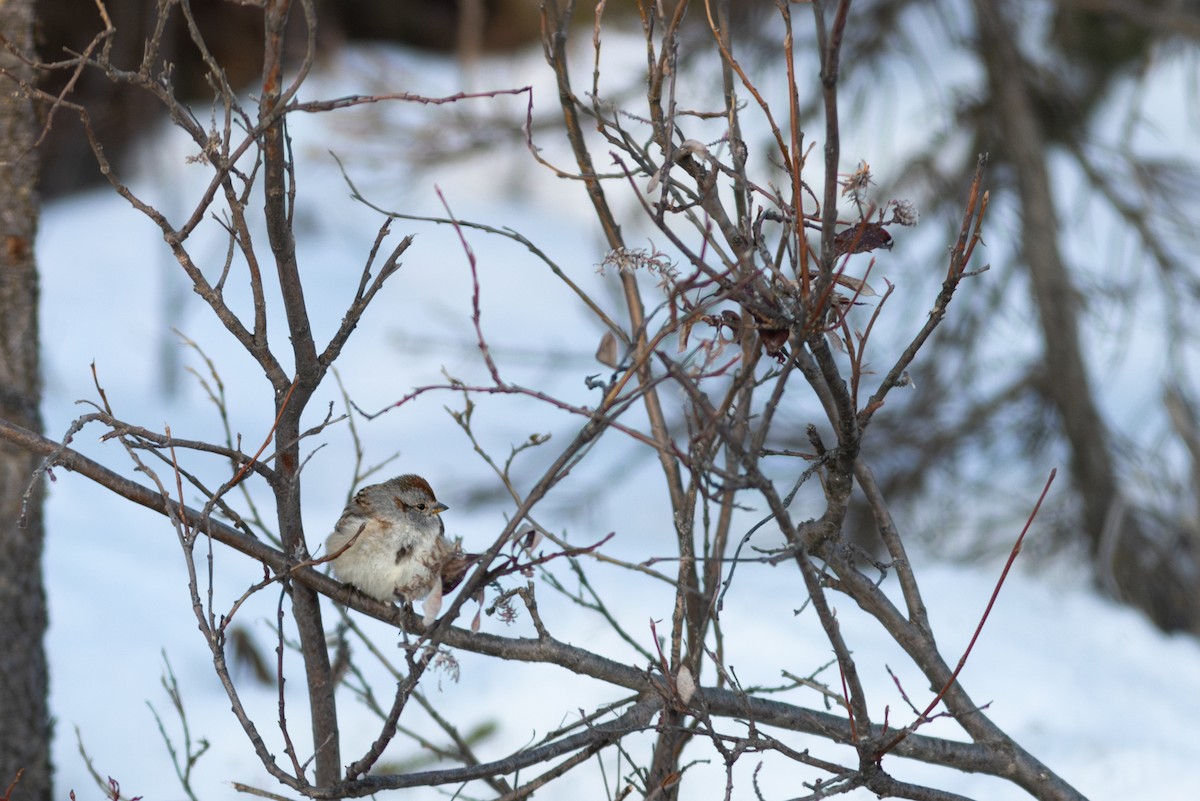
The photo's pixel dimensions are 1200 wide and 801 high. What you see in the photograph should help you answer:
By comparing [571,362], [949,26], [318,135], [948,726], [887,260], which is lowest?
[948,726]

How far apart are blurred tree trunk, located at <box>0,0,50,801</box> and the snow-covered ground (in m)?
0.35

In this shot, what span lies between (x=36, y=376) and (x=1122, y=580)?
4.99 metres

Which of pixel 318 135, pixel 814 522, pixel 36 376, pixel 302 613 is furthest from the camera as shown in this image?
pixel 318 135

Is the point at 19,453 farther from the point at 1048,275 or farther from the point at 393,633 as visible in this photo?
the point at 1048,275

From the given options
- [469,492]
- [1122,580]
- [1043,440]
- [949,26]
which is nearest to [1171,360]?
[1043,440]

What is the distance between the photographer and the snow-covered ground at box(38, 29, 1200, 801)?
3.59m

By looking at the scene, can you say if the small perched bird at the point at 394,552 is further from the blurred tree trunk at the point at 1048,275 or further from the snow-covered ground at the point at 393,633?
the blurred tree trunk at the point at 1048,275

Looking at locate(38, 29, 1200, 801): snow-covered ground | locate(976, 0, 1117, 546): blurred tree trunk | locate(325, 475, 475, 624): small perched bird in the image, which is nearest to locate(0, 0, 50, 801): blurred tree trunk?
locate(38, 29, 1200, 801): snow-covered ground

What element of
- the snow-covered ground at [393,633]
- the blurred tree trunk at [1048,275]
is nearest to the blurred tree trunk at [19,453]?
the snow-covered ground at [393,633]

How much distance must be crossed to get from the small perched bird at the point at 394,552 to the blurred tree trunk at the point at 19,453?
957 mm

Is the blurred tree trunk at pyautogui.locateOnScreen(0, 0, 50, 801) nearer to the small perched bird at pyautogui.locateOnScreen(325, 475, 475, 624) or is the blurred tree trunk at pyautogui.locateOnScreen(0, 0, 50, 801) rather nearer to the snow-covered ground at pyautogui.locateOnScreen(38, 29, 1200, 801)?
the snow-covered ground at pyautogui.locateOnScreen(38, 29, 1200, 801)

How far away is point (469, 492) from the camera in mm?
5809

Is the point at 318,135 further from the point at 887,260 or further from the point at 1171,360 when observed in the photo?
the point at 1171,360

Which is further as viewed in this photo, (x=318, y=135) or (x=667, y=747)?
(x=318, y=135)
